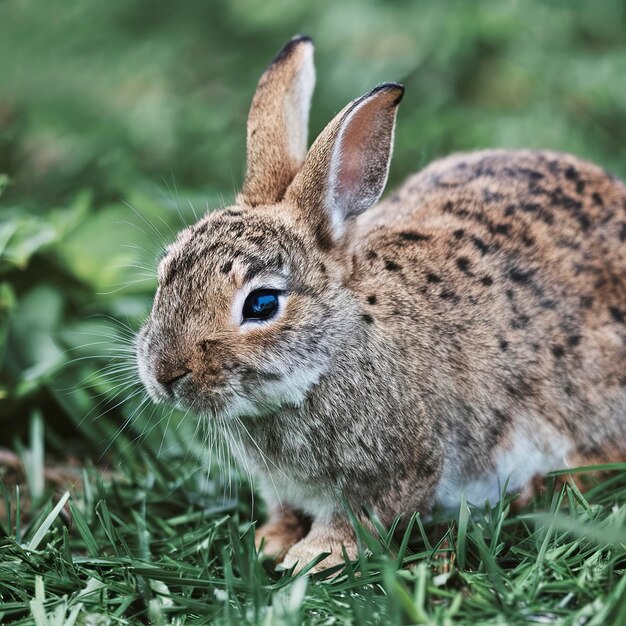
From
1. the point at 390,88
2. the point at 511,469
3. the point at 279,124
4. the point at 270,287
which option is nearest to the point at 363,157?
the point at 390,88

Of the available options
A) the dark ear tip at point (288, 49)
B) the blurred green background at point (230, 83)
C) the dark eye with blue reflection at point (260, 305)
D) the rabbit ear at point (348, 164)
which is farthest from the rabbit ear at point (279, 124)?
the blurred green background at point (230, 83)

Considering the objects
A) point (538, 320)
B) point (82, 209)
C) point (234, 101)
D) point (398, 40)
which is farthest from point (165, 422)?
point (398, 40)

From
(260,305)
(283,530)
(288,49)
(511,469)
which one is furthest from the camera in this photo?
(288,49)

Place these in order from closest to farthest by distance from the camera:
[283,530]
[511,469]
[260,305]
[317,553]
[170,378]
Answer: [170,378], [260,305], [317,553], [511,469], [283,530]

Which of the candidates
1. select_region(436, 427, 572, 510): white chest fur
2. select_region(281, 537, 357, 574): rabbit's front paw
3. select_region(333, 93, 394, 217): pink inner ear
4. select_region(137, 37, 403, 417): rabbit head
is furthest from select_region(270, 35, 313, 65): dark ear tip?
select_region(281, 537, 357, 574): rabbit's front paw

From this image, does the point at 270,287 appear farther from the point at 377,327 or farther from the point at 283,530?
the point at 283,530

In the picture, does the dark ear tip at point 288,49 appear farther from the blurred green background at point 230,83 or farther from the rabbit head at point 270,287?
the blurred green background at point 230,83

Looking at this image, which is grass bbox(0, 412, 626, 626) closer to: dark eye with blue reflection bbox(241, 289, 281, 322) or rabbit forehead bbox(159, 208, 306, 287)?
dark eye with blue reflection bbox(241, 289, 281, 322)
